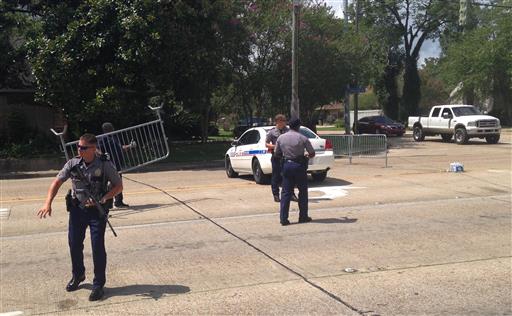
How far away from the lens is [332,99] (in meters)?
33.1

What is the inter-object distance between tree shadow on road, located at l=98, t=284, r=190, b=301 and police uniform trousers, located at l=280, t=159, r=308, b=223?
3.31 metres

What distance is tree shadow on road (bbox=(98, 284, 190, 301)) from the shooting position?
566cm

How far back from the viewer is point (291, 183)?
29.6ft

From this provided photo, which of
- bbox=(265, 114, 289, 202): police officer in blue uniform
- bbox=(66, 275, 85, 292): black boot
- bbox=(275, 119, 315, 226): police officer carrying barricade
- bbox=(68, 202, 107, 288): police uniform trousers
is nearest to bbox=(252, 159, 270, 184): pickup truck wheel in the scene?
bbox=(265, 114, 289, 202): police officer in blue uniform

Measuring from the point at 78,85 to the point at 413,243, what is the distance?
49.7 feet

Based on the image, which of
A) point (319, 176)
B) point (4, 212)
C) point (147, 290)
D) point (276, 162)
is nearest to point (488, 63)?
point (319, 176)

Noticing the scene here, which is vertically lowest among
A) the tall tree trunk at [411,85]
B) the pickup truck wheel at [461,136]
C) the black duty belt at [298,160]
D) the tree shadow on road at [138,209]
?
the tree shadow on road at [138,209]

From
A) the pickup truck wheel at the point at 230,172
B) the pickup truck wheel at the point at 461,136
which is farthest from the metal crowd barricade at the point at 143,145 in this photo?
the pickup truck wheel at the point at 461,136

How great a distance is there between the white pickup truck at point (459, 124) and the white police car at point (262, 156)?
643 inches

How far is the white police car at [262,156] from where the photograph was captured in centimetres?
1384

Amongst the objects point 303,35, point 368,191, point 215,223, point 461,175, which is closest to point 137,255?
point 215,223

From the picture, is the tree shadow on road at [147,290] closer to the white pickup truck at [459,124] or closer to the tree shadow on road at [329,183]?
the tree shadow on road at [329,183]

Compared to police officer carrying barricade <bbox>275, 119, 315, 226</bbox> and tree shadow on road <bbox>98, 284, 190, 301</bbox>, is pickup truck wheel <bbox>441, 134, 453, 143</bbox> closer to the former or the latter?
police officer carrying barricade <bbox>275, 119, 315, 226</bbox>

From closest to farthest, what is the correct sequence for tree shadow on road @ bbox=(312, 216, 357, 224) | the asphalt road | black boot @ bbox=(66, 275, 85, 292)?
the asphalt road
black boot @ bbox=(66, 275, 85, 292)
tree shadow on road @ bbox=(312, 216, 357, 224)
